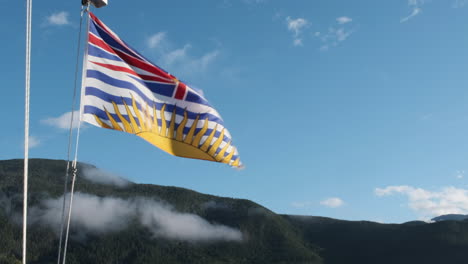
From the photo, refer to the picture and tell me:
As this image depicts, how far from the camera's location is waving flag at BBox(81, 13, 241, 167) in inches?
766

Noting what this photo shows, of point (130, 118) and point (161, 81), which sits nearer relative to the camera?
point (130, 118)

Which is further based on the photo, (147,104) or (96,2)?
(147,104)

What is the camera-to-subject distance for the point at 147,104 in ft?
69.3

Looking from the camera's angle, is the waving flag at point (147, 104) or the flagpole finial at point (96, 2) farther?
the waving flag at point (147, 104)

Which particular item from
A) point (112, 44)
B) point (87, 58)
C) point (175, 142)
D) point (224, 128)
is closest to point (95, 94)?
point (87, 58)

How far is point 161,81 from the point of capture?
21453 millimetres

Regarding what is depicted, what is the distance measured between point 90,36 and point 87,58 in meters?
1.09

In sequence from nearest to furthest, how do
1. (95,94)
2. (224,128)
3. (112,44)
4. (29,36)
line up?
(29,36) → (95,94) → (112,44) → (224,128)

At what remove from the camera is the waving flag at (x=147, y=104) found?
19469 millimetres

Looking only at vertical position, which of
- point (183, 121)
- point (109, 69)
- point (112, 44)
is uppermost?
point (112, 44)

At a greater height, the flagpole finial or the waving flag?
the flagpole finial

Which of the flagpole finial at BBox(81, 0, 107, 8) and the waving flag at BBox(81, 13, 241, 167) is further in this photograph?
the waving flag at BBox(81, 13, 241, 167)

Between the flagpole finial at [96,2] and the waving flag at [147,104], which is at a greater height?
the flagpole finial at [96,2]

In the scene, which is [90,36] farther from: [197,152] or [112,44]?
[197,152]
